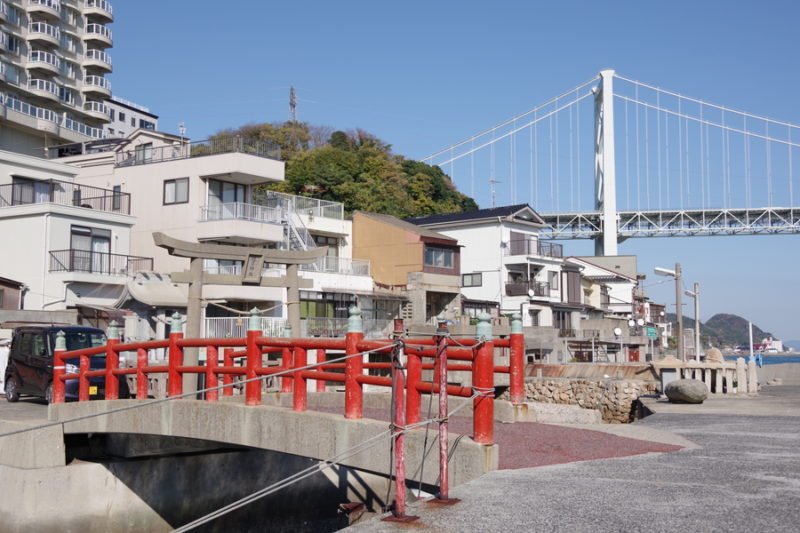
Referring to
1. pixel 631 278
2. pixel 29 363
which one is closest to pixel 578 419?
pixel 29 363

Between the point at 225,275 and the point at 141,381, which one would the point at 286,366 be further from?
the point at 225,275

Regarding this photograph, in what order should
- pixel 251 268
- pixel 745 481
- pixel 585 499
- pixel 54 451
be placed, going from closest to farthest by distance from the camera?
pixel 585 499
pixel 745 481
pixel 54 451
pixel 251 268

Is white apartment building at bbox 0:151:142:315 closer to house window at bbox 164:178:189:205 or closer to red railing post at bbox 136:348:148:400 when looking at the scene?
house window at bbox 164:178:189:205

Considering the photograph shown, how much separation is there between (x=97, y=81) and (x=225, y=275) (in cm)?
6330

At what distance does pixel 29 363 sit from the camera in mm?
18156

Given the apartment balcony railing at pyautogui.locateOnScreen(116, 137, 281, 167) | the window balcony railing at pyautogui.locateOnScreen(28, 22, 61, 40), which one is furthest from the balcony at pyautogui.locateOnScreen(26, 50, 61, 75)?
the apartment balcony railing at pyautogui.locateOnScreen(116, 137, 281, 167)

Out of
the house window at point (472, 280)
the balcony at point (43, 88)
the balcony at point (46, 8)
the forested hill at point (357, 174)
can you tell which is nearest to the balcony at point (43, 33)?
the balcony at point (46, 8)

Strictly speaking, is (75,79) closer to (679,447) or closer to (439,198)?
(439,198)

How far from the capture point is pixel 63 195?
122 ft

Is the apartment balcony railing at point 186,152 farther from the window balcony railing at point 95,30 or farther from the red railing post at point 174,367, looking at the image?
the window balcony railing at point 95,30

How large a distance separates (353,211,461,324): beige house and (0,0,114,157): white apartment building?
23.4 metres

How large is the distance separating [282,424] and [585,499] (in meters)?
4.04

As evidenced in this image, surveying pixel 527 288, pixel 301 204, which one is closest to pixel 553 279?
pixel 527 288

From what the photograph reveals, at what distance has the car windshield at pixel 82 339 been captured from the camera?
18.1 metres
